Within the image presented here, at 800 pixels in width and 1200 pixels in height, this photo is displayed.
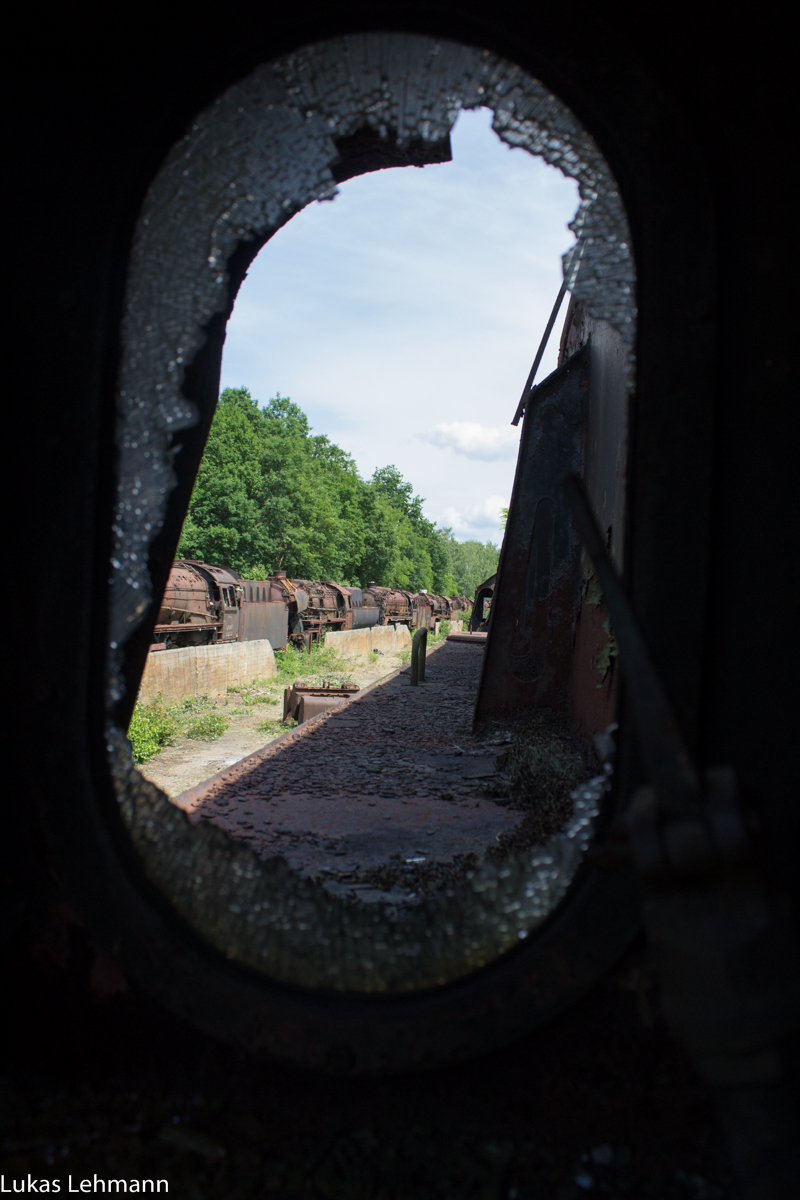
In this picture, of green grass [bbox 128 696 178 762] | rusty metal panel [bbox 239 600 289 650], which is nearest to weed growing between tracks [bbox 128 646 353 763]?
green grass [bbox 128 696 178 762]

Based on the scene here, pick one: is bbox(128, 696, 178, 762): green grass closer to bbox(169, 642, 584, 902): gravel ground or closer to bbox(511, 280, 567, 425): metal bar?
bbox(169, 642, 584, 902): gravel ground

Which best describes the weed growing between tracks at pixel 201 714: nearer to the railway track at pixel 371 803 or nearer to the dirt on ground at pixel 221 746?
the dirt on ground at pixel 221 746

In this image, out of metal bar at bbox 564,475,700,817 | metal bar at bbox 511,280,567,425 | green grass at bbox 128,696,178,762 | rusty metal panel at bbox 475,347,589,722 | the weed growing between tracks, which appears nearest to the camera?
metal bar at bbox 564,475,700,817

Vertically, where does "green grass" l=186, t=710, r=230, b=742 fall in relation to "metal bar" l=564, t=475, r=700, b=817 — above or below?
below

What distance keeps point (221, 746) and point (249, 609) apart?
11.4m

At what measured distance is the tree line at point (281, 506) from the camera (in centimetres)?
3744

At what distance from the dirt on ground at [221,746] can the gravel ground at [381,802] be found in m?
1.71

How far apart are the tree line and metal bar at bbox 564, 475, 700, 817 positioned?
33.8 m

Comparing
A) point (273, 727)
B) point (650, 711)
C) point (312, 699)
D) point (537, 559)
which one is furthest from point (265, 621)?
point (650, 711)

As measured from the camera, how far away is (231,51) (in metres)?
1.43

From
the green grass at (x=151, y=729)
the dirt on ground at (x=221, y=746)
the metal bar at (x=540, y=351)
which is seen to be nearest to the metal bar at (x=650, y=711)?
the metal bar at (x=540, y=351)

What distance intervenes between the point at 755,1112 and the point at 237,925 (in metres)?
1.07

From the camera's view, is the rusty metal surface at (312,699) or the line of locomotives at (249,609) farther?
the line of locomotives at (249,609)

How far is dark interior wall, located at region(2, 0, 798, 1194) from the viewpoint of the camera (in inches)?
51.1
